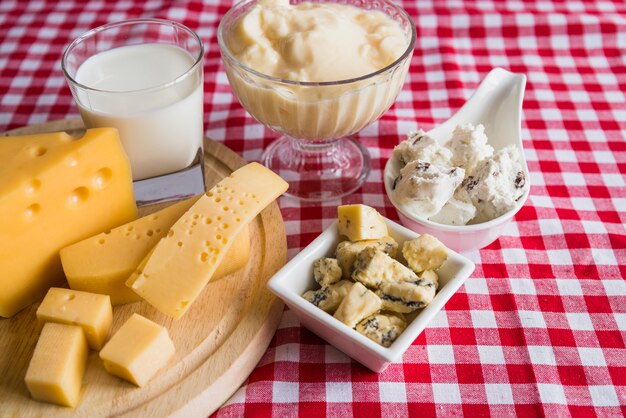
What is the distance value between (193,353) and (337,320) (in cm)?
27

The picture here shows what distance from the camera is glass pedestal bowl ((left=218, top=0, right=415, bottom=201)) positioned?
133cm

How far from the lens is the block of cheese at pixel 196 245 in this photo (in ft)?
3.90

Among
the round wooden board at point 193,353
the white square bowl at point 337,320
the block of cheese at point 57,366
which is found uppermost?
the white square bowl at point 337,320

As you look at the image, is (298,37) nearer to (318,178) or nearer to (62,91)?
(318,178)

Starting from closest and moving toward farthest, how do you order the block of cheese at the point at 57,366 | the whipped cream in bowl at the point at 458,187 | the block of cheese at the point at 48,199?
the block of cheese at the point at 57,366 → the block of cheese at the point at 48,199 → the whipped cream in bowl at the point at 458,187

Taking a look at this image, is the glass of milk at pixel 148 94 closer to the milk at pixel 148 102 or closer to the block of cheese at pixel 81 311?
the milk at pixel 148 102

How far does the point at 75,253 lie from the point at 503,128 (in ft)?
3.32

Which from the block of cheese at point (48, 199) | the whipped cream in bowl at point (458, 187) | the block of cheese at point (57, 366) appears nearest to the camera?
the block of cheese at point (57, 366)

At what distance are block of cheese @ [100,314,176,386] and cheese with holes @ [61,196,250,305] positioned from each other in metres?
0.13

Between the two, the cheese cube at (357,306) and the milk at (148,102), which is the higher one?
the milk at (148,102)

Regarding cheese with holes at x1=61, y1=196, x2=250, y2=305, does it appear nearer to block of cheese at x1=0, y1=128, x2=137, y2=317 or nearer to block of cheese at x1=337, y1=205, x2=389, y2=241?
block of cheese at x1=0, y1=128, x2=137, y2=317

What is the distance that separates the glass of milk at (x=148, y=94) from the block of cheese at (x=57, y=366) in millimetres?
448

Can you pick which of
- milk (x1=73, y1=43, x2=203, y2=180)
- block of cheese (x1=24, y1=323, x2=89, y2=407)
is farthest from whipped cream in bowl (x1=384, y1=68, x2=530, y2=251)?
block of cheese (x1=24, y1=323, x2=89, y2=407)

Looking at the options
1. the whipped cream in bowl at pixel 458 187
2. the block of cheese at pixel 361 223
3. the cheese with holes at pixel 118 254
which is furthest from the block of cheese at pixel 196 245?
the whipped cream in bowl at pixel 458 187
